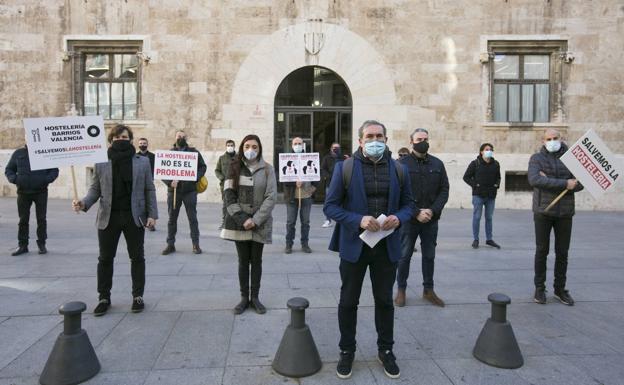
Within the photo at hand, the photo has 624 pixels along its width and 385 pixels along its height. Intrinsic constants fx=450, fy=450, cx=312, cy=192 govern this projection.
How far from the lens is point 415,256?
821 cm

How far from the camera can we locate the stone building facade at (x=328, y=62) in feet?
48.6

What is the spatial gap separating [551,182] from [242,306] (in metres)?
3.96

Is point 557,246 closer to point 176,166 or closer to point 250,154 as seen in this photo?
point 250,154

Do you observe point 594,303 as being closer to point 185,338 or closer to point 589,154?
point 589,154

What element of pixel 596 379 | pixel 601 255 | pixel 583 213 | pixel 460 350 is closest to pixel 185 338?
pixel 460 350

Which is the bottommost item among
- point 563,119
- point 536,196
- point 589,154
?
point 536,196

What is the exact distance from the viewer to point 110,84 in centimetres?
1536

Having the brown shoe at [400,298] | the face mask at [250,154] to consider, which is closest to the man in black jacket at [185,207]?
the face mask at [250,154]

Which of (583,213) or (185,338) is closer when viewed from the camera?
(185,338)

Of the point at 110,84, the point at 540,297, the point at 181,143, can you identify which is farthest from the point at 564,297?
the point at 110,84

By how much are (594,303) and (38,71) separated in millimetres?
16466

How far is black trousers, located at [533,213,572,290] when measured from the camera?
5.58m

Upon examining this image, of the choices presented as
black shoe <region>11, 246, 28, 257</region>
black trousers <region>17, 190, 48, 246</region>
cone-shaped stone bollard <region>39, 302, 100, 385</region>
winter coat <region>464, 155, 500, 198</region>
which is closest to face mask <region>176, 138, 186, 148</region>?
black trousers <region>17, 190, 48, 246</region>

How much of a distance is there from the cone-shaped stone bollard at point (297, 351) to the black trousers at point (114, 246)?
2281mm
